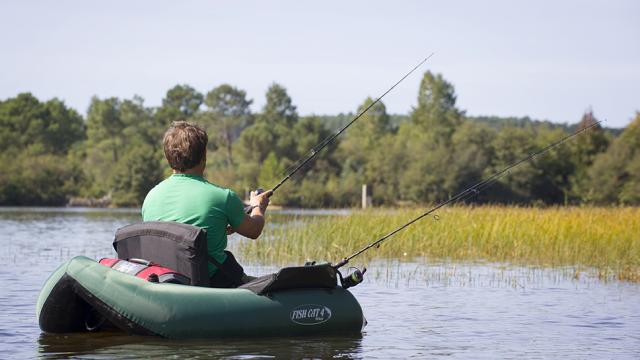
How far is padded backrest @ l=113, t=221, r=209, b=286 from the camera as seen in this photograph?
24.0 feet

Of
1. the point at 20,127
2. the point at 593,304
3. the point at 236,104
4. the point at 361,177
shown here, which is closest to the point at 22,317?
the point at 593,304

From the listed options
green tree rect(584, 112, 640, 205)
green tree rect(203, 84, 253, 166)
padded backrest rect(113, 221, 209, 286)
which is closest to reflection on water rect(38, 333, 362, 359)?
padded backrest rect(113, 221, 209, 286)

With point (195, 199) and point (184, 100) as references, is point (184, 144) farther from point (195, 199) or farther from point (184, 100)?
point (184, 100)

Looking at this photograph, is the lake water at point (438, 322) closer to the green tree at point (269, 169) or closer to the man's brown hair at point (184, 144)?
the man's brown hair at point (184, 144)

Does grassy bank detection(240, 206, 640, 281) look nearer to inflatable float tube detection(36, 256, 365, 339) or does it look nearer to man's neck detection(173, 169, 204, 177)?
inflatable float tube detection(36, 256, 365, 339)

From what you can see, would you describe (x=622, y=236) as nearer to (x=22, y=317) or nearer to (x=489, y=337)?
(x=489, y=337)

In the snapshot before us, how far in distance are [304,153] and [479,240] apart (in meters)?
39.0

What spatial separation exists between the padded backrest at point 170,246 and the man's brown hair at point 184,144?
45 cm

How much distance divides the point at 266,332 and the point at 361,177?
7459cm

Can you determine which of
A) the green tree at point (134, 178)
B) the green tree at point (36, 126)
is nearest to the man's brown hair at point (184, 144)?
the green tree at point (134, 178)

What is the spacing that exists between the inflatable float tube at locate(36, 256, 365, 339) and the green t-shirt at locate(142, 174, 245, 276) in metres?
0.42

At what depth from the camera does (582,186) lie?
6881 centimetres

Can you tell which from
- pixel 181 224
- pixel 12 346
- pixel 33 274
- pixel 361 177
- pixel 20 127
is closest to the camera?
pixel 181 224

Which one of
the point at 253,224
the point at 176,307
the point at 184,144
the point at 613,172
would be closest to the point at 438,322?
the point at 253,224
